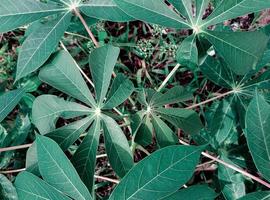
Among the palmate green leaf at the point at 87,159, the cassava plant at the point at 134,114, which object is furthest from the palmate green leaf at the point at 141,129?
the palmate green leaf at the point at 87,159

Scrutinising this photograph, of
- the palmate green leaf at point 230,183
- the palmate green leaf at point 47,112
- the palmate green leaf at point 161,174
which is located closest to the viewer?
the palmate green leaf at point 161,174

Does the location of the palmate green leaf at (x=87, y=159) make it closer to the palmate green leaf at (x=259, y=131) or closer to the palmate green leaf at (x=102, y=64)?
the palmate green leaf at (x=102, y=64)

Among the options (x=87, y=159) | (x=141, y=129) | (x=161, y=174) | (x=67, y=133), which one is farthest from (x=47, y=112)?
(x=161, y=174)

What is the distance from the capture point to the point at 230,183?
1.48 metres

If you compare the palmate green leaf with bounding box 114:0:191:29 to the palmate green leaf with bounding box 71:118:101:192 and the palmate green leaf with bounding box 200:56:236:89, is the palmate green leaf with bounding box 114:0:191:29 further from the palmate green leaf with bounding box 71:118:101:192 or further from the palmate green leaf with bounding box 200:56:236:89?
the palmate green leaf with bounding box 71:118:101:192

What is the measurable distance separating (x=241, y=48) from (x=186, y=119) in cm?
29

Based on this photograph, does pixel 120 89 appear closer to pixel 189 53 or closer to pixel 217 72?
pixel 189 53

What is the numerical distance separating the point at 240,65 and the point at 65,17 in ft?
2.00

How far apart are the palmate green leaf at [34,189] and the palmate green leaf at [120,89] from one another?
329 millimetres

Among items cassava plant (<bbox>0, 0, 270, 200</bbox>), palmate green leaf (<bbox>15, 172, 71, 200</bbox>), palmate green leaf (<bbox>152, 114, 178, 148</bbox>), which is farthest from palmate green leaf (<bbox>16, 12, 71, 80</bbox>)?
palmate green leaf (<bbox>152, 114, 178, 148</bbox>)

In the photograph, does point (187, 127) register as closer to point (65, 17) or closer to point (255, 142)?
point (255, 142)

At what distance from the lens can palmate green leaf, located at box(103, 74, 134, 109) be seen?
131cm

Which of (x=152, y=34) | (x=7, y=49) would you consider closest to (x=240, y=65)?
(x=152, y=34)

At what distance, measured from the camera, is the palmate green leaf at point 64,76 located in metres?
1.37
